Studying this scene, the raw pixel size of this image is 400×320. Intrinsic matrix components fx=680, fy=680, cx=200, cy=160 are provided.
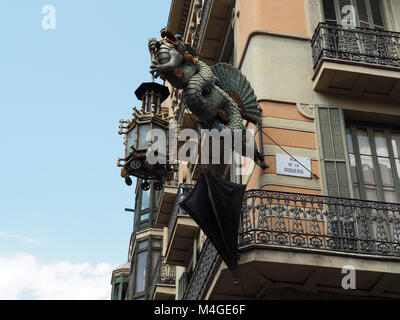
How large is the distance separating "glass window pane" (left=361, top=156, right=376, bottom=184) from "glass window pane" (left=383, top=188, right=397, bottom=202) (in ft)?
1.02

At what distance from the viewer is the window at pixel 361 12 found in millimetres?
16594

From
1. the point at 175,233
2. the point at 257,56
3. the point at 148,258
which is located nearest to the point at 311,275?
the point at 257,56

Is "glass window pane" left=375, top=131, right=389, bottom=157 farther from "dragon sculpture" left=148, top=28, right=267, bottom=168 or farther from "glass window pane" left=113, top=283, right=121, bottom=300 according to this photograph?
"glass window pane" left=113, top=283, right=121, bottom=300

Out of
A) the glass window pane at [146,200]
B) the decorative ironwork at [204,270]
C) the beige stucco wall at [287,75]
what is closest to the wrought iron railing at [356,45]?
the beige stucco wall at [287,75]

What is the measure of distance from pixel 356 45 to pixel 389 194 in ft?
11.4

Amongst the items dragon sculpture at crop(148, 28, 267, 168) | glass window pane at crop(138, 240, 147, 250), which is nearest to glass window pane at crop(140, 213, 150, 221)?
glass window pane at crop(138, 240, 147, 250)

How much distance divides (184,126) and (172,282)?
6297 millimetres

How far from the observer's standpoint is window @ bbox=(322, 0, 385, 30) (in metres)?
→ 16.6

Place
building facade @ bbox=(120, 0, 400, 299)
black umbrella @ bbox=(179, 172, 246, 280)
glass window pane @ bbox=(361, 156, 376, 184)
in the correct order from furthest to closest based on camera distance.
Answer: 1. glass window pane @ bbox=(361, 156, 376, 184)
2. building facade @ bbox=(120, 0, 400, 299)
3. black umbrella @ bbox=(179, 172, 246, 280)

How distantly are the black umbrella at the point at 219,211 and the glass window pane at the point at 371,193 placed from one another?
3.41m

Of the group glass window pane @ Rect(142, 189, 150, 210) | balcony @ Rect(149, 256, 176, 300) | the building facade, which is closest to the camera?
the building facade

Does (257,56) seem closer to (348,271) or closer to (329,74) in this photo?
(329,74)

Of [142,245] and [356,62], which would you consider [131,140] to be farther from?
[142,245]

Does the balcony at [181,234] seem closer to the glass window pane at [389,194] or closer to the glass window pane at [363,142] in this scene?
the glass window pane at [363,142]
